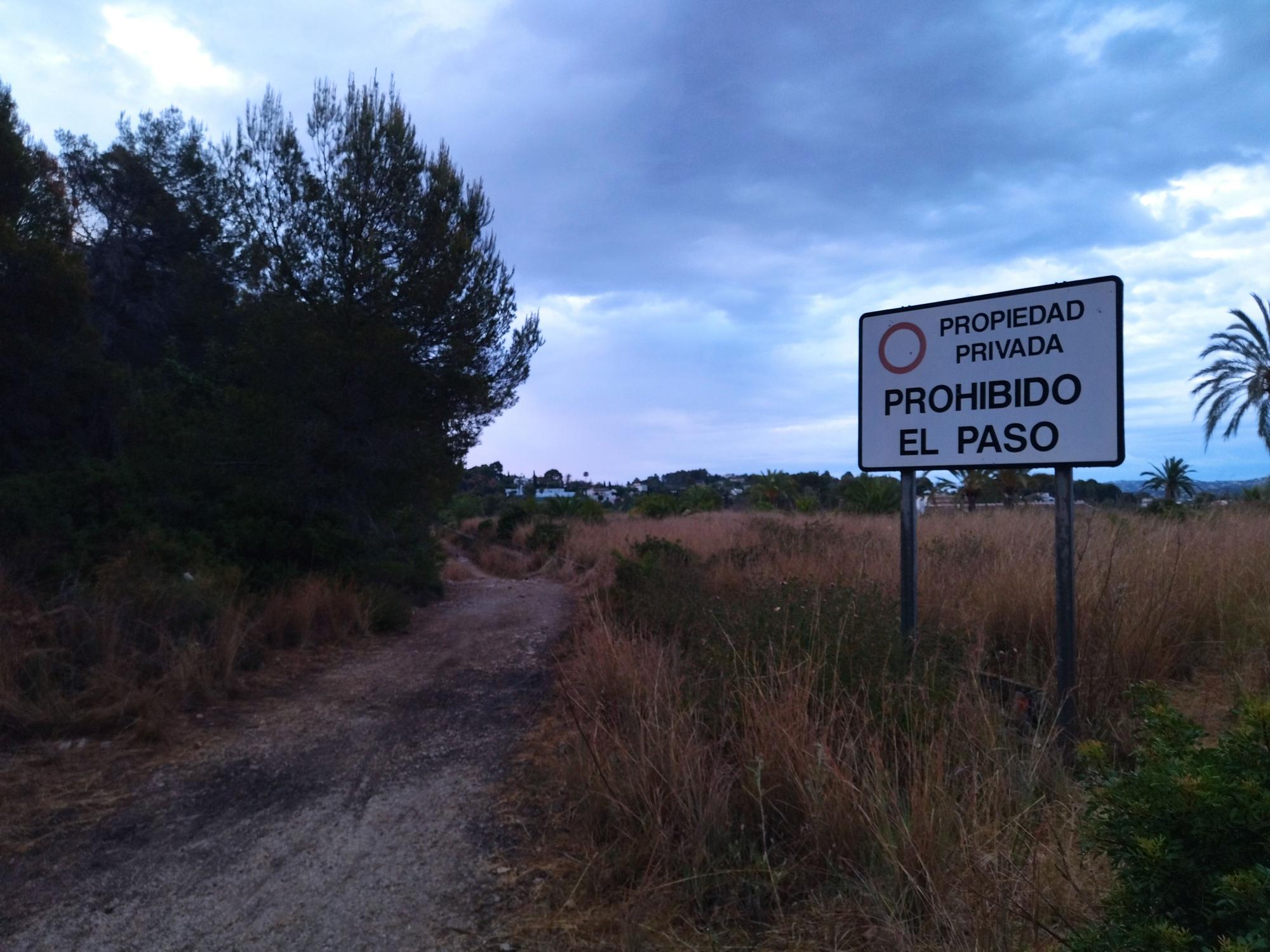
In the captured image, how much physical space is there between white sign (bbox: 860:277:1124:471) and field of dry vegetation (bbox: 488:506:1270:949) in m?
1.06

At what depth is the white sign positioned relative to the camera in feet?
15.5

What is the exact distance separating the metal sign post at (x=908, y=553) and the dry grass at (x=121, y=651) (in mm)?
4887

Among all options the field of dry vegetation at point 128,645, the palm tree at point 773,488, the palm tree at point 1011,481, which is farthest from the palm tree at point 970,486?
the field of dry vegetation at point 128,645

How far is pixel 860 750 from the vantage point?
4.20m

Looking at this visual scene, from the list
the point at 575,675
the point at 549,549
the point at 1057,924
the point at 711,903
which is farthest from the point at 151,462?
the point at 549,549

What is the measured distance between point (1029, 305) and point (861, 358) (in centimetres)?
102

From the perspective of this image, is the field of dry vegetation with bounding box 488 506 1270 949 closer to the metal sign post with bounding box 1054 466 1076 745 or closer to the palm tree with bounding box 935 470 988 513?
the metal sign post with bounding box 1054 466 1076 745

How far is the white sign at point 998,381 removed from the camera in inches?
186

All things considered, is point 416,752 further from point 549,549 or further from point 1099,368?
point 549,549

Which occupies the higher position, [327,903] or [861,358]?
[861,358]

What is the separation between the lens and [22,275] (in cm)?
1151

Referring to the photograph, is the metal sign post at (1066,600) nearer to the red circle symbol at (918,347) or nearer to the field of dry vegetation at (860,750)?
the field of dry vegetation at (860,750)

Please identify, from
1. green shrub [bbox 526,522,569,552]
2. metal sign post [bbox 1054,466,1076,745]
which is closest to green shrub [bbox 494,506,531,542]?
green shrub [bbox 526,522,569,552]

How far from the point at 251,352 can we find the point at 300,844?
979 centimetres
